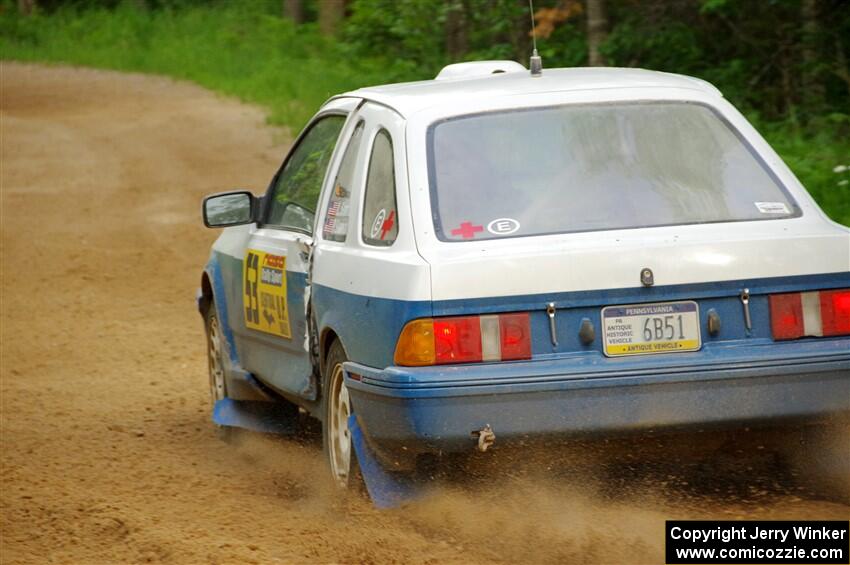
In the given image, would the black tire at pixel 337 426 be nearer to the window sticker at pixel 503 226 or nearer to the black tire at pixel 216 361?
the window sticker at pixel 503 226

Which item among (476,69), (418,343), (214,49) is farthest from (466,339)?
(214,49)

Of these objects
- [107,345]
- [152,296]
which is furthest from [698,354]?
[152,296]

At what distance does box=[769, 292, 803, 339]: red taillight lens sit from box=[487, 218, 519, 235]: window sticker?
0.88m

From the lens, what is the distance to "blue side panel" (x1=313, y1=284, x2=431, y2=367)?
502 centimetres

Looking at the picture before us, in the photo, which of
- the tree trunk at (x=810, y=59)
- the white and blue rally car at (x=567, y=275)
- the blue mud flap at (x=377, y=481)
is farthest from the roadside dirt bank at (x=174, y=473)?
the tree trunk at (x=810, y=59)

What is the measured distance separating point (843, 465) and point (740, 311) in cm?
78

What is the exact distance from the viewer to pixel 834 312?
5.15m

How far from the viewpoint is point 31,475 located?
6852 mm

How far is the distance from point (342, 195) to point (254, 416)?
201cm

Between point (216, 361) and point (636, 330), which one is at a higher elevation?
→ point (636, 330)

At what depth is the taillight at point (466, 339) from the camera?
4973mm

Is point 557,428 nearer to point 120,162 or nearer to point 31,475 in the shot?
point 31,475

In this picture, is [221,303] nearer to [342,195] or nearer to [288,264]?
[288,264]

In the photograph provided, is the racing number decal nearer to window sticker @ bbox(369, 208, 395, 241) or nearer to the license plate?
window sticker @ bbox(369, 208, 395, 241)
